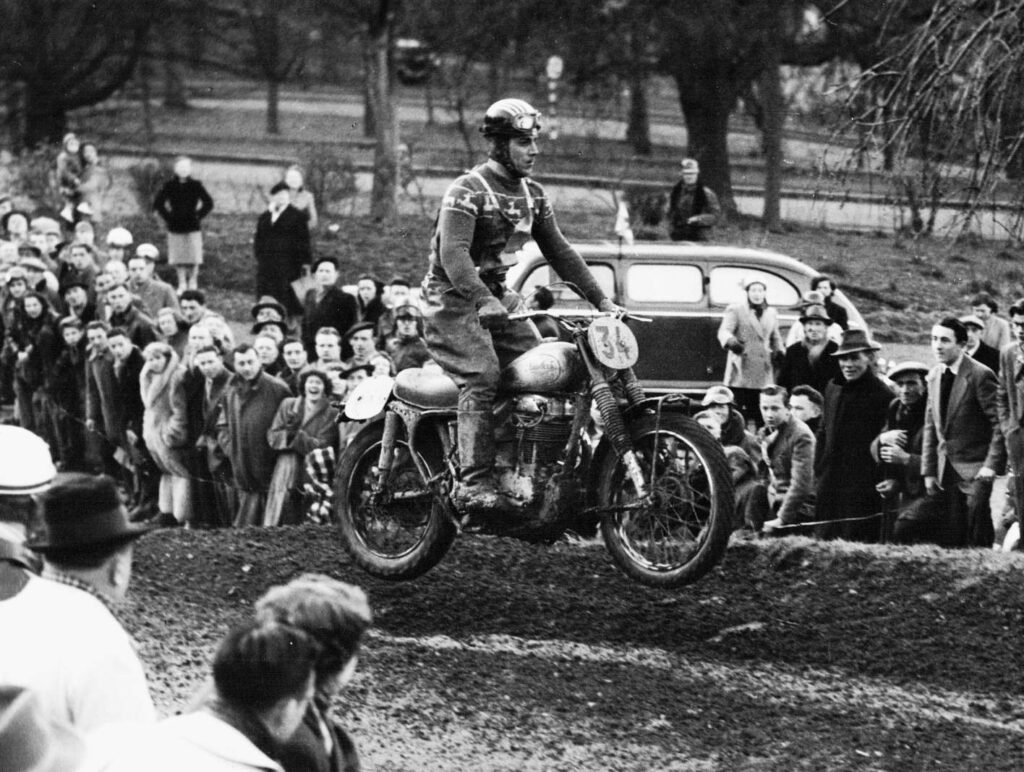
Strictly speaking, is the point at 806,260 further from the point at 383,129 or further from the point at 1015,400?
the point at 1015,400

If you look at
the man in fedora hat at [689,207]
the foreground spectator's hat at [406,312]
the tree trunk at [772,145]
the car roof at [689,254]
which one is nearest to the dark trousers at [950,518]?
the foreground spectator's hat at [406,312]

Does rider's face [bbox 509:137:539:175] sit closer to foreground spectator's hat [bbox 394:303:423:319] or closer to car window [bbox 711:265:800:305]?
foreground spectator's hat [bbox 394:303:423:319]

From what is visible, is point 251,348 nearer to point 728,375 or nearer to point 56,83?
point 728,375

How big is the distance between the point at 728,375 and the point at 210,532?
5.58 m

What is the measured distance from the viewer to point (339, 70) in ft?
132

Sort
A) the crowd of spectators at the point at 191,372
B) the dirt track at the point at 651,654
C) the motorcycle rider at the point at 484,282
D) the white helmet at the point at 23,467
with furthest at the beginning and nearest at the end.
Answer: the crowd of spectators at the point at 191,372
the motorcycle rider at the point at 484,282
the dirt track at the point at 651,654
the white helmet at the point at 23,467

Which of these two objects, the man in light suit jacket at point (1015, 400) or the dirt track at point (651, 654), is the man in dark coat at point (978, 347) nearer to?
the man in light suit jacket at point (1015, 400)

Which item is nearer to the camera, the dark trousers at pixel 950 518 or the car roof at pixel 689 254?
the dark trousers at pixel 950 518

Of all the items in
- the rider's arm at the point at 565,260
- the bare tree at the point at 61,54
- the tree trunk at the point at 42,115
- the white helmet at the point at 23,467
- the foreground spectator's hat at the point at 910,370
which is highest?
the bare tree at the point at 61,54

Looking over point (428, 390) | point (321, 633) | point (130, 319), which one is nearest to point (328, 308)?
point (130, 319)

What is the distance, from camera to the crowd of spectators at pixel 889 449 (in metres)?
10.9

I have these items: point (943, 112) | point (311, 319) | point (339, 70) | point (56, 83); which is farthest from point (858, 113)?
point (339, 70)

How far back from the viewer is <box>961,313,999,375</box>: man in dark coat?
12.4 m

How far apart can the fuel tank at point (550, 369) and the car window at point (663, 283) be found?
8.58 metres
